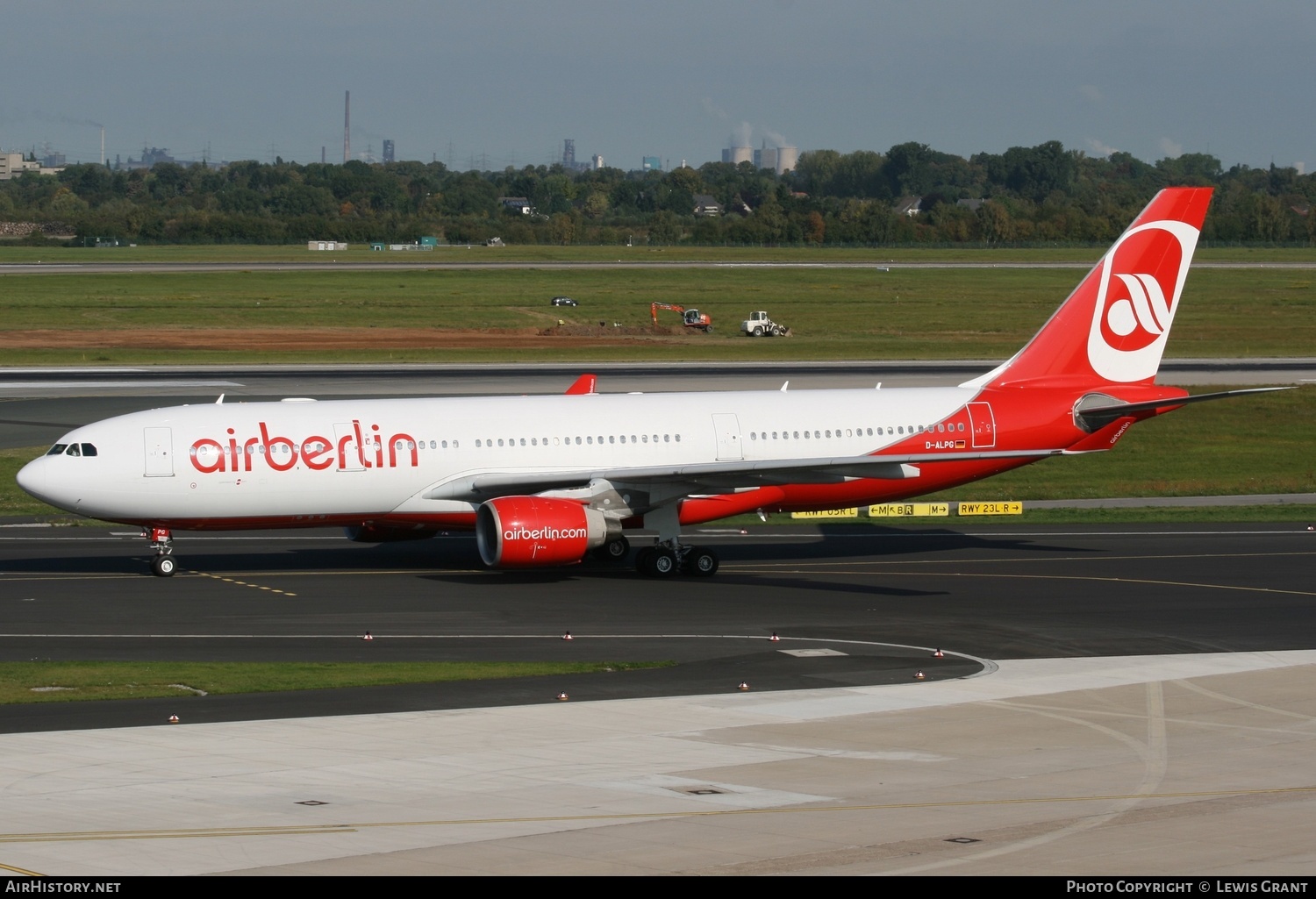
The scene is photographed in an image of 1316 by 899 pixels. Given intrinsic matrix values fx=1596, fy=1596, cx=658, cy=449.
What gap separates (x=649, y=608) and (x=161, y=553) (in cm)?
1279

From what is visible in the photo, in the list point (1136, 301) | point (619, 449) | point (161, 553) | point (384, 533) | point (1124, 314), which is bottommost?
point (161, 553)

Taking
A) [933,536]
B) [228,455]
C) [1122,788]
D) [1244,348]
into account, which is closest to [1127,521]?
[933,536]

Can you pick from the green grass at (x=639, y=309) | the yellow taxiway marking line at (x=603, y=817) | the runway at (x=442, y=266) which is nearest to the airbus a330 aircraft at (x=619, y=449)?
the yellow taxiway marking line at (x=603, y=817)

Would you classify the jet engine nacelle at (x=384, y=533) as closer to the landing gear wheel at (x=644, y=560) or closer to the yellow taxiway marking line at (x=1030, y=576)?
the landing gear wheel at (x=644, y=560)

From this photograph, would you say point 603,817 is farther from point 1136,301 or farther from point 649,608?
point 1136,301

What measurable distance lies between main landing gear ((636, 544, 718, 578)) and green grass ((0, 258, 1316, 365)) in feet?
188

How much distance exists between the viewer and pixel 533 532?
122 ft

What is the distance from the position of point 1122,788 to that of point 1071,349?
25594 mm

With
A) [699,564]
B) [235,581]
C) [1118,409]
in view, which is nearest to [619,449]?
[699,564]

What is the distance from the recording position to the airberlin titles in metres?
38.4

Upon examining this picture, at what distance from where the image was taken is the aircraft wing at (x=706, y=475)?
38.3 metres

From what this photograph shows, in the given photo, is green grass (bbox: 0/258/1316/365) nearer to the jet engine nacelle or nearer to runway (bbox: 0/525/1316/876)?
the jet engine nacelle

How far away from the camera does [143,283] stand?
517 feet
